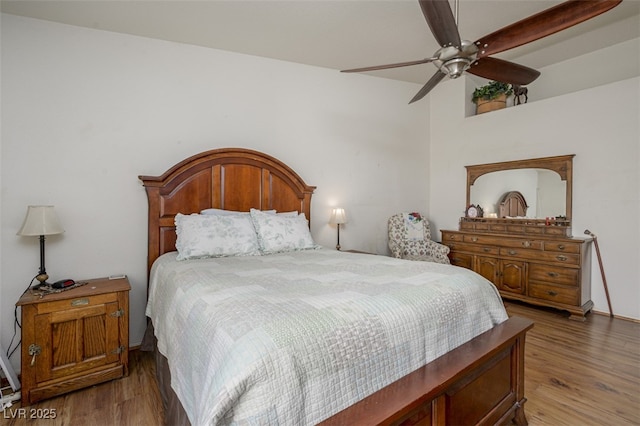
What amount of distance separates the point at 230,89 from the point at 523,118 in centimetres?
358

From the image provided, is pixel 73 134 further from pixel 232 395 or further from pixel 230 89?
pixel 232 395

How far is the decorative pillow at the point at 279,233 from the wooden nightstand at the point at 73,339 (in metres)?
1.05

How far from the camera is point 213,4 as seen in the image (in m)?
2.41

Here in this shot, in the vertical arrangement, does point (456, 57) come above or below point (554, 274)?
above

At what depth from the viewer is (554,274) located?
333 centimetres

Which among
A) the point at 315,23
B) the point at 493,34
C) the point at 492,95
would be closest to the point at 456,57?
the point at 493,34

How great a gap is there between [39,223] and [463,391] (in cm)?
268

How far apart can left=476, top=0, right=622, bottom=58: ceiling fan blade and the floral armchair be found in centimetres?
263

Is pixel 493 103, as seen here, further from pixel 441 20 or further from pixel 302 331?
pixel 302 331

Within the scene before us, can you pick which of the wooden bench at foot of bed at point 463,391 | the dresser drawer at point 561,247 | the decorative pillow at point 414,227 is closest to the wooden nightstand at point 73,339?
the wooden bench at foot of bed at point 463,391

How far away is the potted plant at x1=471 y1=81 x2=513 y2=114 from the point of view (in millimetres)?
4129

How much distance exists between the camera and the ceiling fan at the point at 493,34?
153 centimetres

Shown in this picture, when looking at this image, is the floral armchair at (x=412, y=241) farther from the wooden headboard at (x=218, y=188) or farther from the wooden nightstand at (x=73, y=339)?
the wooden nightstand at (x=73, y=339)

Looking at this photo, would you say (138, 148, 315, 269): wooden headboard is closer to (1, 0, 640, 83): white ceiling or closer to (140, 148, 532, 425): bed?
(140, 148, 532, 425): bed
